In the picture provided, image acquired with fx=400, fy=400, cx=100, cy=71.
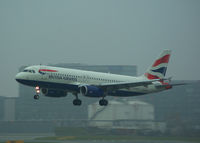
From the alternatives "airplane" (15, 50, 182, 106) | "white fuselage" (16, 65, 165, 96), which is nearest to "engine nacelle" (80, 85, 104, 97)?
"airplane" (15, 50, 182, 106)

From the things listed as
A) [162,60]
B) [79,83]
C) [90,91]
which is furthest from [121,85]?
[162,60]

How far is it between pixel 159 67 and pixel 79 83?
17.4 m

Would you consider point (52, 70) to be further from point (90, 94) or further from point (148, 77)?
point (148, 77)

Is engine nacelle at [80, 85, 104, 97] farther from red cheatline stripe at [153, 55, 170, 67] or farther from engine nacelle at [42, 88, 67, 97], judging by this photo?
red cheatline stripe at [153, 55, 170, 67]

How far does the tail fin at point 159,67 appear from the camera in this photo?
68.5m

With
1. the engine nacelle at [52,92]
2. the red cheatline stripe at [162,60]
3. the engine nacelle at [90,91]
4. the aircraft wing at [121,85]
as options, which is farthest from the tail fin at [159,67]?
the engine nacelle at [52,92]

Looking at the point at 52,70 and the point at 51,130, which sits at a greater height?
the point at 52,70

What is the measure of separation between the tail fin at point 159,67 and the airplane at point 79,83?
2.33m

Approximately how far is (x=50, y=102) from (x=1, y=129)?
31.0 metres

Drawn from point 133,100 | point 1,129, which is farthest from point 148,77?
point 1,129

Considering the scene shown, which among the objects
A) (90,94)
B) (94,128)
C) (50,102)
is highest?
(90,94)

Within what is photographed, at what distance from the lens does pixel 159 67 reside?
227 feet

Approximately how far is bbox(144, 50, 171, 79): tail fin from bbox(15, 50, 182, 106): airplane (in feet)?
7.63

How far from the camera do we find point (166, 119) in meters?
81.5
